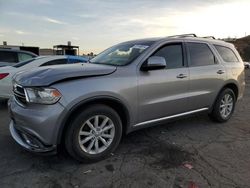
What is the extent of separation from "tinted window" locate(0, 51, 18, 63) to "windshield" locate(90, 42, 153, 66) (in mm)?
5137

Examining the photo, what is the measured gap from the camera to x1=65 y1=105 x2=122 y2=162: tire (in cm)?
357

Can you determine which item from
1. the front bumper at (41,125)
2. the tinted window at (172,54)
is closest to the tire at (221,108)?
the tinted window at (172,54)

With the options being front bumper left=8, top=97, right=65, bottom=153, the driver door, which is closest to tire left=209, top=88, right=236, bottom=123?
the driver door

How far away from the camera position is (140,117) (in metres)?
4.25

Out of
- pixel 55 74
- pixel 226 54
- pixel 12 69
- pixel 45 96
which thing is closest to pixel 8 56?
pixel 12 69

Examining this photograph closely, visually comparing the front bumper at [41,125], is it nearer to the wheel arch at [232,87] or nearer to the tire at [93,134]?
the tire at [93,134]

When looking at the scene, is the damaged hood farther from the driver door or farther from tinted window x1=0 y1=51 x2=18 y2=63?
tinted window x1=0 y1=51 x2=18 y2=63

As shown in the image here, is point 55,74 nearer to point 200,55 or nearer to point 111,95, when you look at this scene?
point 111,95

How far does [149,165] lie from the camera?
380 cm

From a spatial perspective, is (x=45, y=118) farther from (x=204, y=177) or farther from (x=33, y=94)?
(x=204, y=177)

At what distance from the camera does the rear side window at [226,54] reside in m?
5.79

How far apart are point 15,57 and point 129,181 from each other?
7341mm

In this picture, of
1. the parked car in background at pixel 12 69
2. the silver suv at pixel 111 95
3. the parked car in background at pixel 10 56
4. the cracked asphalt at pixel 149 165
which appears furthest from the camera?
the parked car in background at pixel 10 56

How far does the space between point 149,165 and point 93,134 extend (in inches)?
35.5
